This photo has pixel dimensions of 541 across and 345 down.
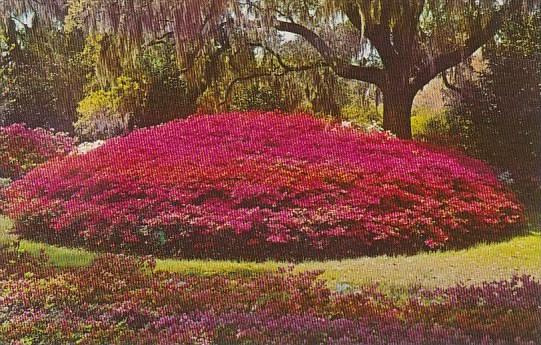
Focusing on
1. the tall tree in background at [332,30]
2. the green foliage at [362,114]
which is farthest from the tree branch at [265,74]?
the green foliage at [362,114]

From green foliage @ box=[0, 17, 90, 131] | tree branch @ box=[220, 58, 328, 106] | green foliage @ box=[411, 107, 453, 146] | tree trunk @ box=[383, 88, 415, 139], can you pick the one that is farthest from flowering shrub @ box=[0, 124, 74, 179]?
green foliage @ box=[411, 107, 453, 146]

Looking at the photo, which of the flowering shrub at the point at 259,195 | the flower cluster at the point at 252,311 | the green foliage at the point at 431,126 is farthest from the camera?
the green foliage at the point at 431,126

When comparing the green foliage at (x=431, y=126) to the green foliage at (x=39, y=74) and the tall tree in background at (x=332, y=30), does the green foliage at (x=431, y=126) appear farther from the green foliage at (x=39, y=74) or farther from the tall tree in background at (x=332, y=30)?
the green foliage at (x=39, y=74)

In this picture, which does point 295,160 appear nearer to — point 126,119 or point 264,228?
point 264,228

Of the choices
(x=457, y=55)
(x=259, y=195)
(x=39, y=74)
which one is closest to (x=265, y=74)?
(x=259, y=195)

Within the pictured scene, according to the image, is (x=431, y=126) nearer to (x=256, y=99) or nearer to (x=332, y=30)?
(x=332, y=30)
